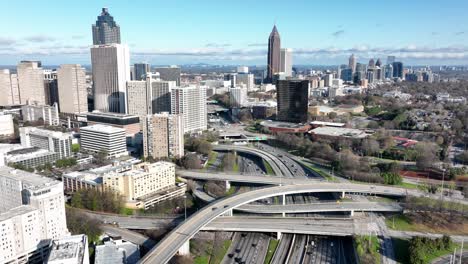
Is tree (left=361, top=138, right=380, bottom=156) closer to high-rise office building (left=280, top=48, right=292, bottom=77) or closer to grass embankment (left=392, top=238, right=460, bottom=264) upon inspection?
grass embankment (left=392, top=238, right=460, bottom=264)

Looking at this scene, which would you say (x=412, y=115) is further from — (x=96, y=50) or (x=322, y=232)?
(x=96, y=50)

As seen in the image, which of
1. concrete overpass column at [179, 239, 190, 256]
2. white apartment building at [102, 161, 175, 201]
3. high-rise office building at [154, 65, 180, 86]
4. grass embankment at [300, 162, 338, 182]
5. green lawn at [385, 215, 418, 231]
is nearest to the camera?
concrete overpass column at [179, 239, 190, 256]

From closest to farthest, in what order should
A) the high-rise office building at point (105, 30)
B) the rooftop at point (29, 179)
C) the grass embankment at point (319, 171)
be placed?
1. the rooftop at point (29, 179)
2. the grass embankment at point (319, 171)
3. the high-rise office building at point (105, 30)

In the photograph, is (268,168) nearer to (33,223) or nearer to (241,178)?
(241,178)

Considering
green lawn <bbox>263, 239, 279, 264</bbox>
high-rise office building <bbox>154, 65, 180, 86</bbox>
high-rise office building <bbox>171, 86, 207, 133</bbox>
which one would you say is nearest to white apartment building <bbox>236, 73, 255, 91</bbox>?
high-rise office building <bbox>154, 65, 180, 86</bbox>

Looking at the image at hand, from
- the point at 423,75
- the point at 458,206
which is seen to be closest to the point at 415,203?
the point at 458,206

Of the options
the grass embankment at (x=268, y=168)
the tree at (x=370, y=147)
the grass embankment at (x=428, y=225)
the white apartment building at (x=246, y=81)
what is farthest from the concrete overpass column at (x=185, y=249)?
the white apartment building at (x=246, y=81)

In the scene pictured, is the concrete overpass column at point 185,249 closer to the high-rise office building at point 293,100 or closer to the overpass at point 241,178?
the overpass at point 241,178

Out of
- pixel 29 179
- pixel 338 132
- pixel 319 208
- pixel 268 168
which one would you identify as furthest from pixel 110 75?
pixel 319 208
